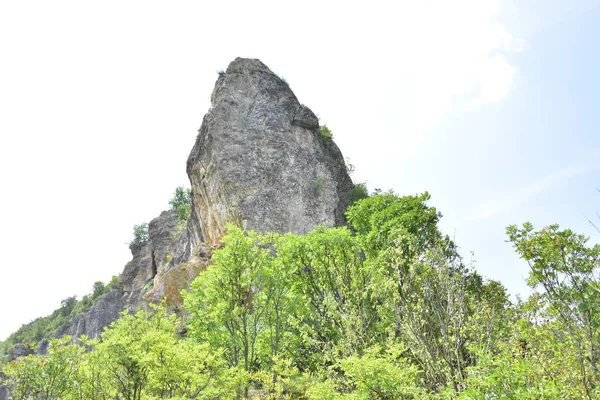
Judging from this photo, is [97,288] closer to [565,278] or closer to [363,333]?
[363,333]

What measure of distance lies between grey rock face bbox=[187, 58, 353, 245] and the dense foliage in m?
10.6

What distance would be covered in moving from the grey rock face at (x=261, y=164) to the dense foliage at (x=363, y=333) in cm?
1061

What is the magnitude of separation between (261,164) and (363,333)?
22.5 metres

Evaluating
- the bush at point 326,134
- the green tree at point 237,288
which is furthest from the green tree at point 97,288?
the green tree at point 237,288

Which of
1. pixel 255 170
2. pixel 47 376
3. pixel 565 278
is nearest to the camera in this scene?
pixel 565 278

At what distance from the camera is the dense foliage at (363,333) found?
8.09 metres

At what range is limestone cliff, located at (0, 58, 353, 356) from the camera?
3278 centimetres

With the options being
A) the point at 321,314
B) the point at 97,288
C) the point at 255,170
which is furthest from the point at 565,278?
the point at 97,288

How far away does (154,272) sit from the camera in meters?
57.3

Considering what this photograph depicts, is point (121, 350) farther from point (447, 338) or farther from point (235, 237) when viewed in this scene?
point (447, 338)

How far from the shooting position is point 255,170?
34.4 meters

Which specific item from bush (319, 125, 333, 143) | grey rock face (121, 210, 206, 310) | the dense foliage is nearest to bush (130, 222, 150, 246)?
grey rock face (121, 210, 206, 310)

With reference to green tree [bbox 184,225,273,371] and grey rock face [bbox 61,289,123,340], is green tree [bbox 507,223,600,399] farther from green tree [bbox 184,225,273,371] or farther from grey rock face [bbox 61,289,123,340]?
grey rock face [bbox 61,289,123,340]

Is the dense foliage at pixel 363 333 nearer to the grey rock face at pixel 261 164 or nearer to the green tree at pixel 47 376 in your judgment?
the green tree at pixel 47 376
